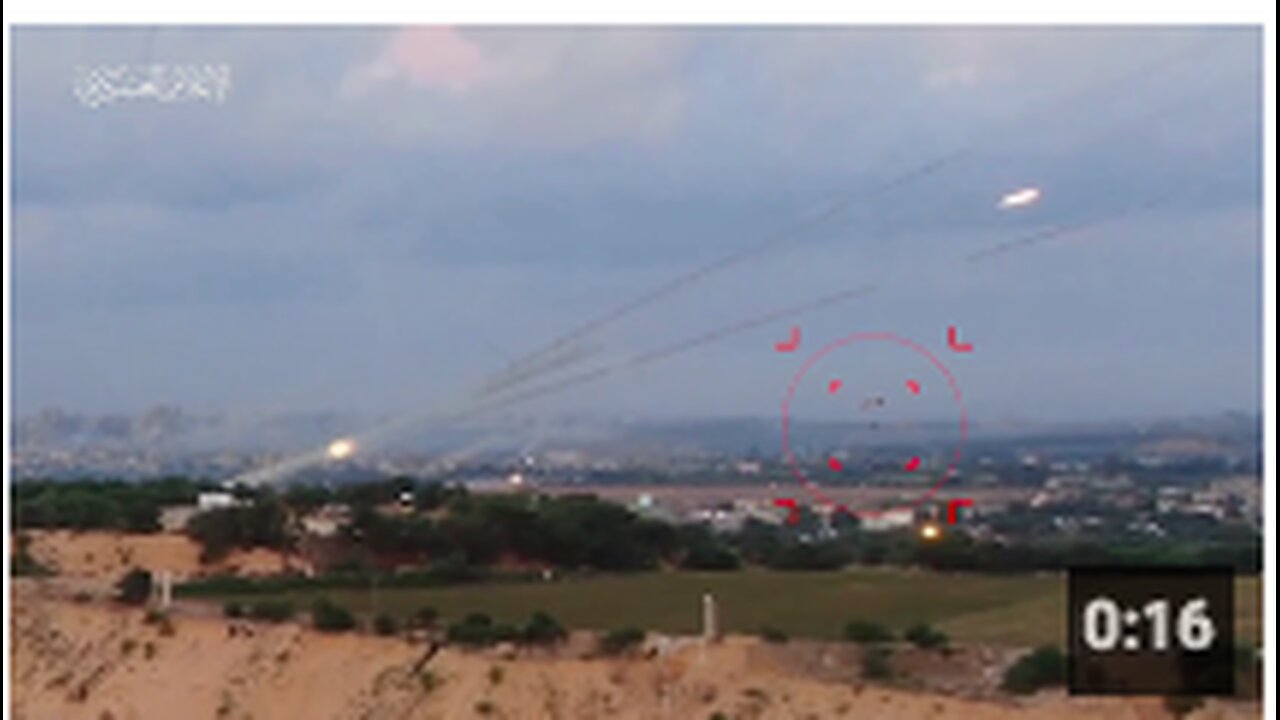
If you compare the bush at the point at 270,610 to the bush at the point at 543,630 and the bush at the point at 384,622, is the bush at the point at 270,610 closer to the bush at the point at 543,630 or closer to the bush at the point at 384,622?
the bush at the point at 384,622

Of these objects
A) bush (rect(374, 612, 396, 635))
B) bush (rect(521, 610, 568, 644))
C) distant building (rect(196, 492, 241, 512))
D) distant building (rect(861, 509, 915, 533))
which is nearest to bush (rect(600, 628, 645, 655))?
bush (rect(521, 610, 568, 644))

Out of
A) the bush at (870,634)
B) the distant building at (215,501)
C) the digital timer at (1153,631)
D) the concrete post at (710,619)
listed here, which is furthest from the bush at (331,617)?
the digital timer at (1153,631)

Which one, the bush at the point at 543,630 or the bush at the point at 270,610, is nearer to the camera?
the bush at the point at 543,630

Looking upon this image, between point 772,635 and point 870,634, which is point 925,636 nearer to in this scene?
point 870,634

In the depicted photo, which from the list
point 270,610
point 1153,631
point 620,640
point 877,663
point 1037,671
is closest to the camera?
point 1153,631

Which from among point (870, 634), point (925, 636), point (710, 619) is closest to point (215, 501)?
point (710, 619)

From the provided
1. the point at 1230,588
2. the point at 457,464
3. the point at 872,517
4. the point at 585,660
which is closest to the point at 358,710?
the point at 585,660

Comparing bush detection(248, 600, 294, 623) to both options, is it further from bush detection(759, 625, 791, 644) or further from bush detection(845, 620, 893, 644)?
bush detection(845, 620, 893, 644)

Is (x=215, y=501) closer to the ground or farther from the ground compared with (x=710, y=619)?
farther from the ground
